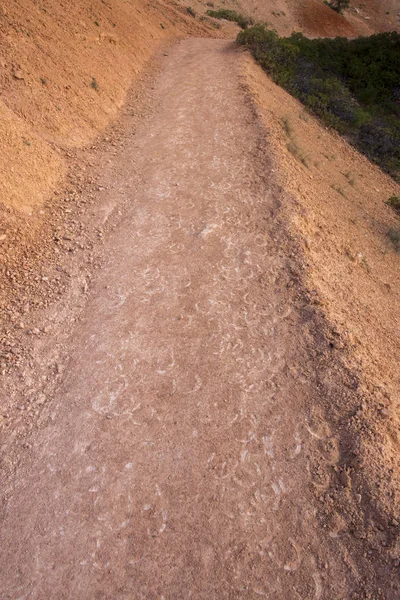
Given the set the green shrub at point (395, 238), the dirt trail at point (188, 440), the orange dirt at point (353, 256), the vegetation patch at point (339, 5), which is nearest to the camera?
the dirt trail at point (188, 440)

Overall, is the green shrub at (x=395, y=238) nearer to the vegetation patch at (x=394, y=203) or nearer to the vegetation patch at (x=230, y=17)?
the vegetation patch at (x=394, y=203)

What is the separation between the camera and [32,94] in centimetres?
823

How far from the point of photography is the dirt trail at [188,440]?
332 cm

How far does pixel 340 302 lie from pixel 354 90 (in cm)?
1548

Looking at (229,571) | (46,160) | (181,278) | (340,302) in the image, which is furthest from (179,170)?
(229,571)

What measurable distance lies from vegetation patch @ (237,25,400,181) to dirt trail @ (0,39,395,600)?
8801 millimetres

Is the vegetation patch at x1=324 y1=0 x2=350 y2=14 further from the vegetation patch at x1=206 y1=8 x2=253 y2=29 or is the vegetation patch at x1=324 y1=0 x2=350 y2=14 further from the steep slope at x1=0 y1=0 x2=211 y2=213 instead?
the steep slope at x1=0 y1=0 x2=211 y2=213

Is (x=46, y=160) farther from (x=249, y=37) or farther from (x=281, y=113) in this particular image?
(x=249, y=37)

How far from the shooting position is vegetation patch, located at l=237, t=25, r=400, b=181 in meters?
13.1

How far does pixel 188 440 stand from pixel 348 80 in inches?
756

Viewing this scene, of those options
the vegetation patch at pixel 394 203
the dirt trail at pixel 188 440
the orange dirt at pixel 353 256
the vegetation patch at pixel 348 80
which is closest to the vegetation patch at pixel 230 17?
the vegetation patch at pixel 348 80

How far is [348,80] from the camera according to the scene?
1722cm

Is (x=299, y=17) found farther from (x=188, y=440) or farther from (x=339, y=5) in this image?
(x=188, y=440)

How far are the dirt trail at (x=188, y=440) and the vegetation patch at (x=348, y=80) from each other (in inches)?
347
